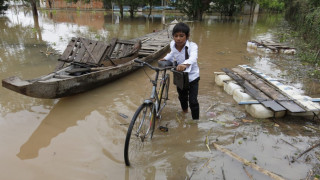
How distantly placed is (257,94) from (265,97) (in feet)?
0.51

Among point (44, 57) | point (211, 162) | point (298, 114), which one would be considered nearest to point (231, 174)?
point (211, 162)

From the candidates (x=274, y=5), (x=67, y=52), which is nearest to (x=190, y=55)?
(x=67, y=52)

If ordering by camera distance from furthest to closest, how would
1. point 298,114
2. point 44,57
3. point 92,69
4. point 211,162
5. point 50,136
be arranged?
1. point 44,57
2. point 92,69
3. point 298,114
4. point 50,136
5. point 211,162

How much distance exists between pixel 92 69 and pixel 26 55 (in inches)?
177

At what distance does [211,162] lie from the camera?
288cm

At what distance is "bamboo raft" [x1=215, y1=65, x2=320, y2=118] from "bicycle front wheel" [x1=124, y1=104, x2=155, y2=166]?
197cm

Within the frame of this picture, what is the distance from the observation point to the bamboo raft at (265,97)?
12.4ft

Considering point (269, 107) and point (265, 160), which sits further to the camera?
point (269, 107)

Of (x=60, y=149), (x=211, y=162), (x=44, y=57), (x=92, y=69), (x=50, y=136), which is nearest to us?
(x=211, y=162)

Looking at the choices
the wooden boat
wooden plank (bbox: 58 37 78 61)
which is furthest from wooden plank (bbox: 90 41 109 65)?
wooden plank (bbox: 58 37 78 61)

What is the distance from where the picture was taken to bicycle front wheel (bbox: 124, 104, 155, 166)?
8.38 feet

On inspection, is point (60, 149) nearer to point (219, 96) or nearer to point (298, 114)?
point (219, 96)

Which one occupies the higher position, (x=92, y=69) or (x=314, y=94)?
(x=92, y=69)

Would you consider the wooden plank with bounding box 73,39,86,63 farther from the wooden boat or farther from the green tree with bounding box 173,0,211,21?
the green tree with bounding box 173,0,211,21
